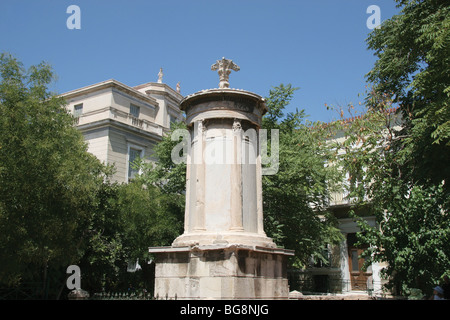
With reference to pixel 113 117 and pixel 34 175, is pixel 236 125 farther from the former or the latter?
pixel 113 117

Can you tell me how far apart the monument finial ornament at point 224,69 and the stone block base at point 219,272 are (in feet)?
16.5

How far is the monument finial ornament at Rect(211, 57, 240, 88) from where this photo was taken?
12.7 m

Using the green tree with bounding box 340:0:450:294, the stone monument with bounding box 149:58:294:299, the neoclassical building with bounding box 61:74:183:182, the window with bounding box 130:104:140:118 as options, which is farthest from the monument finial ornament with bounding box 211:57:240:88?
the window with bounding box 130:104:140:118

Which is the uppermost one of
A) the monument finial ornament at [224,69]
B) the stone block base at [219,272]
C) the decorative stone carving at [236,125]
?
the monument finial ornament at [224,69]

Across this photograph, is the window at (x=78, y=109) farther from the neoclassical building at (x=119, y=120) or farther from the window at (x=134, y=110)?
the window at (x=134, y=110)

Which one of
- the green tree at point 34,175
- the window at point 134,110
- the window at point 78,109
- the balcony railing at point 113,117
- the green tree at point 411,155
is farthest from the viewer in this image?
the window at point 134,110

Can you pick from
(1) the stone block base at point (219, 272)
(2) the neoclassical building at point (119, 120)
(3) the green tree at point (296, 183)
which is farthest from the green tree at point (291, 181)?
(1) the stone block base at point (219, 272)

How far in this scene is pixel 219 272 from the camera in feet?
32.9

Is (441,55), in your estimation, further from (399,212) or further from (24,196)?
(24,196)

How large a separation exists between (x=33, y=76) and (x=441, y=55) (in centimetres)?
1385

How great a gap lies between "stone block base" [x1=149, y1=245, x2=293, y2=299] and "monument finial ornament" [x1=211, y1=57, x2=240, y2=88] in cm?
504

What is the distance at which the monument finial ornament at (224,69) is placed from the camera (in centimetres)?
1265

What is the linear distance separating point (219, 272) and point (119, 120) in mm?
21228
